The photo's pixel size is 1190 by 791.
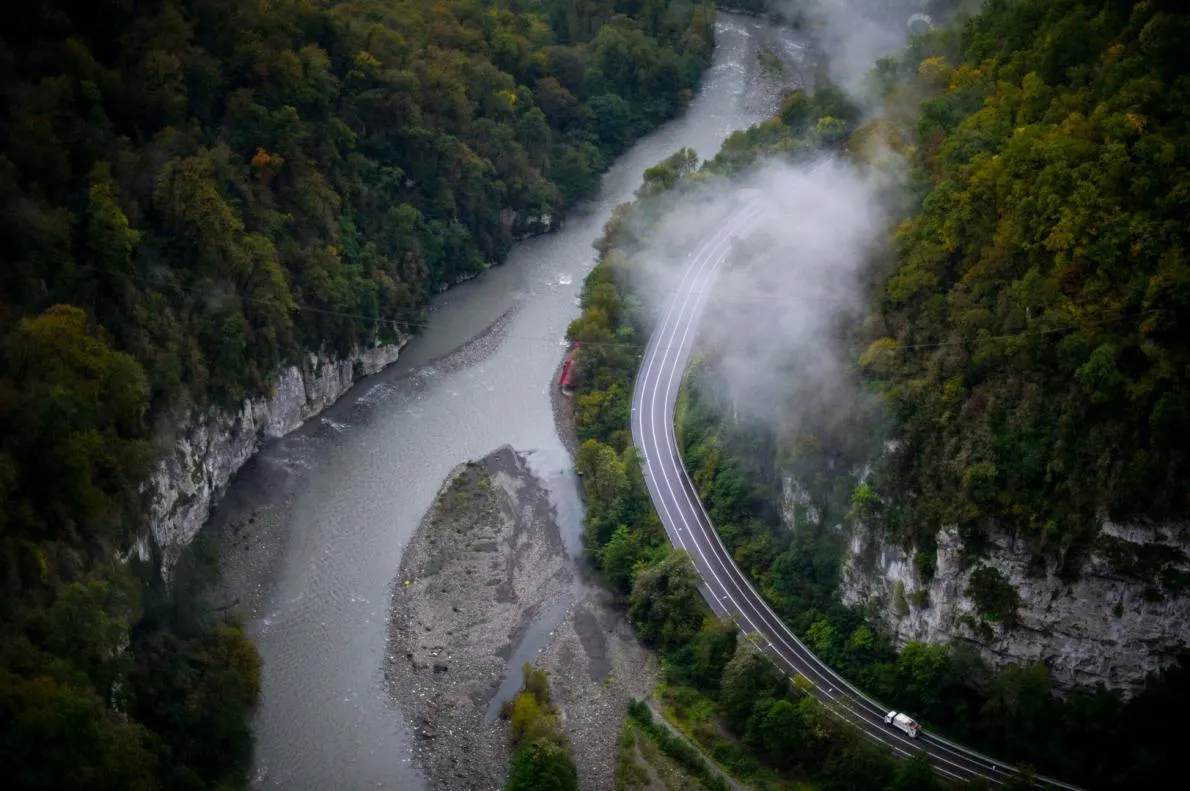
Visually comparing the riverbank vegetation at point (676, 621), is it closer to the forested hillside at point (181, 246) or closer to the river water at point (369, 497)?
the river water at point (369, 497)

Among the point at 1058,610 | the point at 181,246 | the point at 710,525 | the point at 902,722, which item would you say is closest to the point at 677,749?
the point at 902,722

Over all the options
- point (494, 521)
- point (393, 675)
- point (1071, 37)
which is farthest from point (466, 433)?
point (1071, 37)

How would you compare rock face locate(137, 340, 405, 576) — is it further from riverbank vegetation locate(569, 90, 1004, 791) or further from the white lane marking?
the white lane marking

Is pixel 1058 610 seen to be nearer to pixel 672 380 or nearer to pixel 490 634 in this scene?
pixel 490 634

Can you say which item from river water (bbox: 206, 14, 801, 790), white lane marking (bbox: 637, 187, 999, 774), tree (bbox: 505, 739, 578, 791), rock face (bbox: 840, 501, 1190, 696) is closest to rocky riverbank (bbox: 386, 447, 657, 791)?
river water (bbox: 206, 14, 801, 790)

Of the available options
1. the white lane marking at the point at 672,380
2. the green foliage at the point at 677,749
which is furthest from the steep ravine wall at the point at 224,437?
the green foliage at the point at 677,749

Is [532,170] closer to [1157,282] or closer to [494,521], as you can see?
[494,521]
